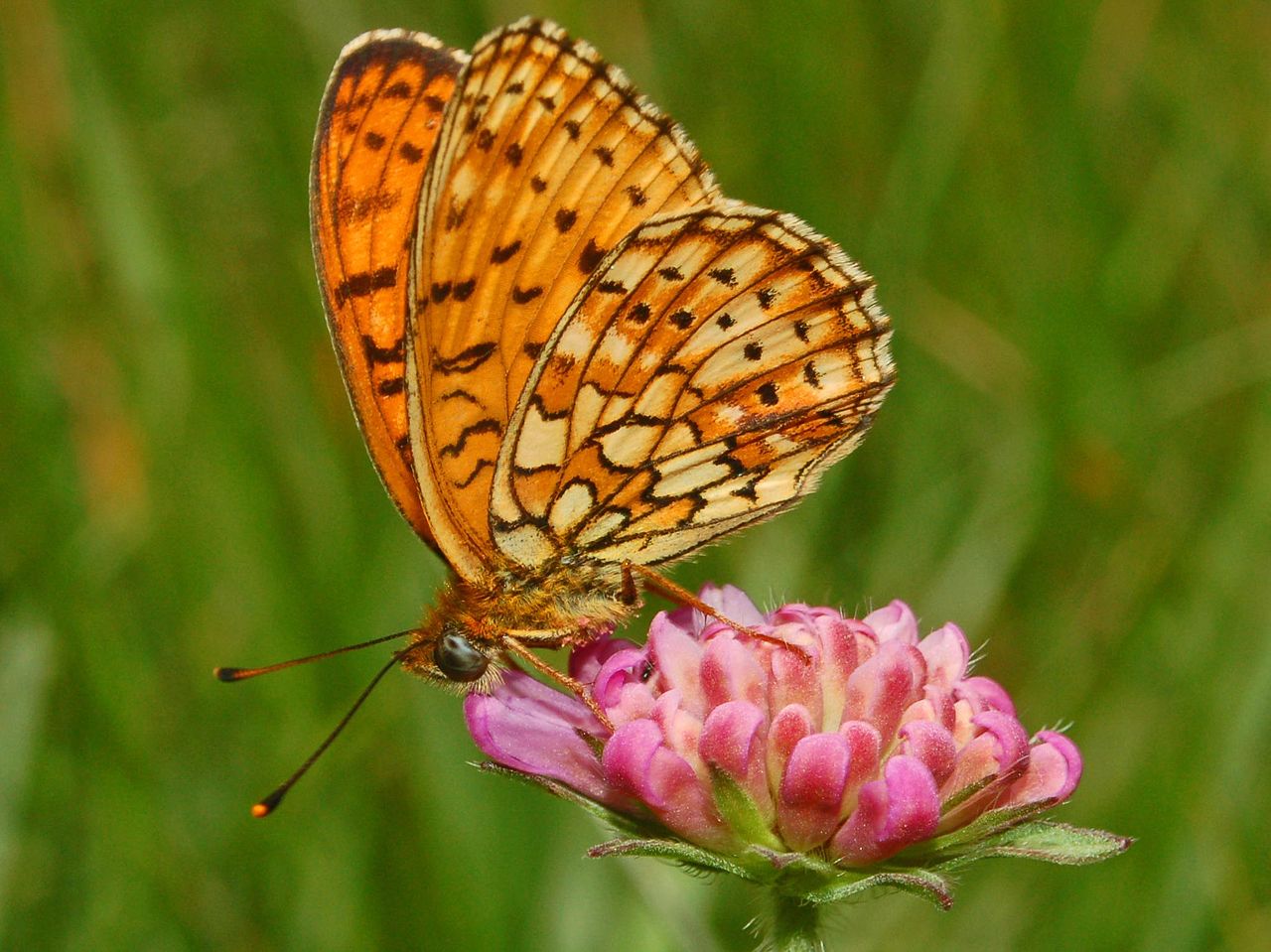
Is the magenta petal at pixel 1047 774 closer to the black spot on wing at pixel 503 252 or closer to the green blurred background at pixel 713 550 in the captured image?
the green blurred background at pixel 713 550

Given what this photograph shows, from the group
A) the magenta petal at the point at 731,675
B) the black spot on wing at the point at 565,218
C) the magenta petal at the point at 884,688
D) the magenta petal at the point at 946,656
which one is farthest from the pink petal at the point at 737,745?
the black spot on wing at the point at 565,218

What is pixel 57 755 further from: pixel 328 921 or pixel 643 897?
pixel 643 897

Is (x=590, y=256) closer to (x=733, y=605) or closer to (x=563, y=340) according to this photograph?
(x=563, y=340)

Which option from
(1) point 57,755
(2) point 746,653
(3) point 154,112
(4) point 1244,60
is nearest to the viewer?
(2) point 746,653

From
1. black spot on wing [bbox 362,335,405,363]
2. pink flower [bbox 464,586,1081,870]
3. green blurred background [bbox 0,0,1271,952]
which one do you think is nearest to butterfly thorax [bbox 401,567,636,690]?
pink flower [bbox 464,586,1081,870]

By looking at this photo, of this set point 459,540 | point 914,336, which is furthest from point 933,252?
point 459,540

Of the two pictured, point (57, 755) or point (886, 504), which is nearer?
point (57, 755)

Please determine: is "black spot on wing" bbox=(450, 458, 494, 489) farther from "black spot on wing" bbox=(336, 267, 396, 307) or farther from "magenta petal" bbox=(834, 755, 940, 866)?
"magenta petal" bbox=(834, 755, 940, 866)
